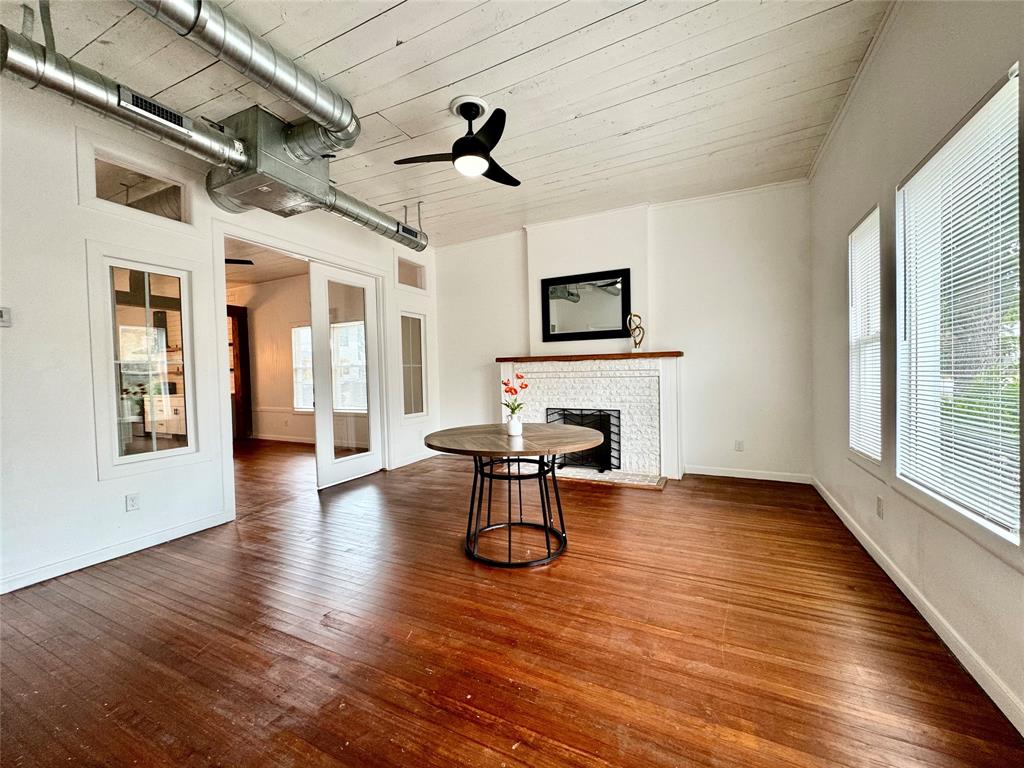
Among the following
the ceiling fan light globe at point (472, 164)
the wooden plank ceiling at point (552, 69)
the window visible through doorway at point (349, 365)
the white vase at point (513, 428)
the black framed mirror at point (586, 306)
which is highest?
the wooden plank ceiling at point (552, 69)

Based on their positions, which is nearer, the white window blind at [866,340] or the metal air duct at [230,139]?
the metal air duct at [230,139]

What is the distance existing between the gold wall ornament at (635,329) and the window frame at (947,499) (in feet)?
8.27

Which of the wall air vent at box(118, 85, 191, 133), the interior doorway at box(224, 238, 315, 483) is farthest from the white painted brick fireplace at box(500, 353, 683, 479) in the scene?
the interior doorway at box(224, 238, 315, 483)

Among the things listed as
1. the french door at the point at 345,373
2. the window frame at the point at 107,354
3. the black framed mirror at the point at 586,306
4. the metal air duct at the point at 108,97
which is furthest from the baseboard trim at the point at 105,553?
the black framed mirror at the point at 586,306

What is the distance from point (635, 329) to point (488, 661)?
3671 millimetres

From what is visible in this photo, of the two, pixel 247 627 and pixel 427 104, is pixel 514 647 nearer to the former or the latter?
pixel 247 627

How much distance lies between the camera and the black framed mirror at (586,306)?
4.68 meters

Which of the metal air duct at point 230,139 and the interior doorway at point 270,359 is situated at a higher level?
the metal air duct at point 230,139

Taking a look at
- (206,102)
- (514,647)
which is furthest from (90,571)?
(206,102)

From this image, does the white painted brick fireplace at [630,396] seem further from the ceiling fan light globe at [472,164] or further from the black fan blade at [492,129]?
the black fan blade at [492,129]

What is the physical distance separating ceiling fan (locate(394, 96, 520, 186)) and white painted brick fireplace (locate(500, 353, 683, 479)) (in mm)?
2459

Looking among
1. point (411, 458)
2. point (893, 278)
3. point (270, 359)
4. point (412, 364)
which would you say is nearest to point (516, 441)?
point (893, 278)

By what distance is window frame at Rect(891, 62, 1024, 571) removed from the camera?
1.30 m

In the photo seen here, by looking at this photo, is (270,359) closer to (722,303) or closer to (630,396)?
(630,396)
